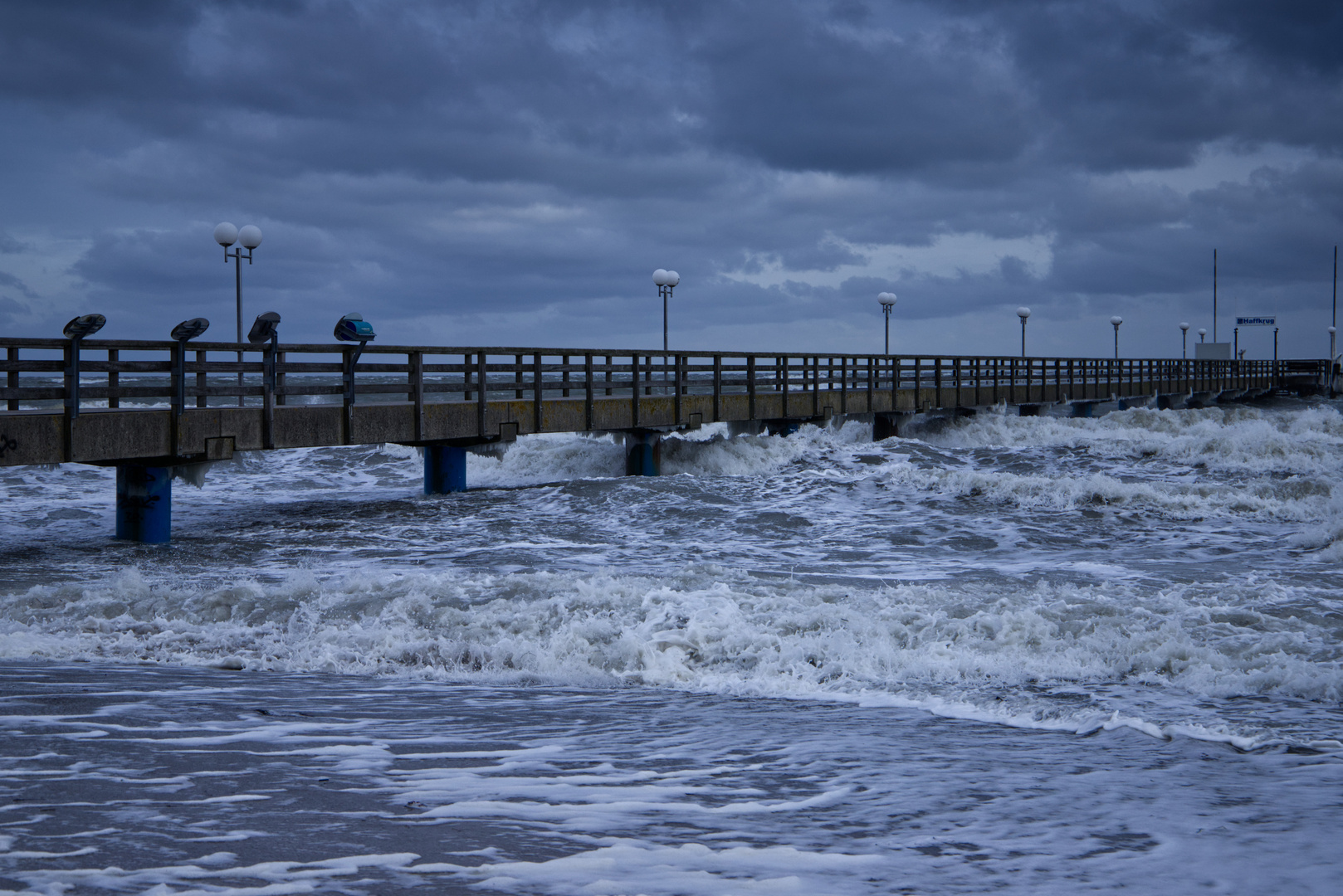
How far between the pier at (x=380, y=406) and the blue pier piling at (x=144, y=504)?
0.6 inches

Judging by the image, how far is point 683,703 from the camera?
621cm

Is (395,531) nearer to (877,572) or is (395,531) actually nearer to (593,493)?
(593,493)

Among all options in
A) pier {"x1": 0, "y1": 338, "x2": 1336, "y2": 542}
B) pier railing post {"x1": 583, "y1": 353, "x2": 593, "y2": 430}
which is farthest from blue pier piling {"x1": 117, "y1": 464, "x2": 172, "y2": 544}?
pier railing post {"x1": 583, "y1": 353, "x2": 593, "y2": 430}

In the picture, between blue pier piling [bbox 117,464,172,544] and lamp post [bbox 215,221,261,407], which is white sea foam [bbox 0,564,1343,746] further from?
lamp post [bbox 215,221,261,407]

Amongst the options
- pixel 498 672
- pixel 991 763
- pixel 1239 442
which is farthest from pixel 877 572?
pixel 1239 442

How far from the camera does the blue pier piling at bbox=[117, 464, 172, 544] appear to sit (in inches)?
523

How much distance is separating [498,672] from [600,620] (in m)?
1.08

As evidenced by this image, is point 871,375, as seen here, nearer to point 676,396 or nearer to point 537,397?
point 676,396

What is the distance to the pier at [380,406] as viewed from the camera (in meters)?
12.1

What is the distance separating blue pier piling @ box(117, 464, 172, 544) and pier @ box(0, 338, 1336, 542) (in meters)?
0.01

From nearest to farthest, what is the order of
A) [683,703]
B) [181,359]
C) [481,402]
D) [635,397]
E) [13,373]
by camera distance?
[683,703]
[13,373]
[181,359]
[481,402]
[635,397]

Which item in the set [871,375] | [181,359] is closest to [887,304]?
[871,375]

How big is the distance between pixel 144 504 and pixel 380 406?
362 cm

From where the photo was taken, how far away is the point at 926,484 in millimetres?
18219
